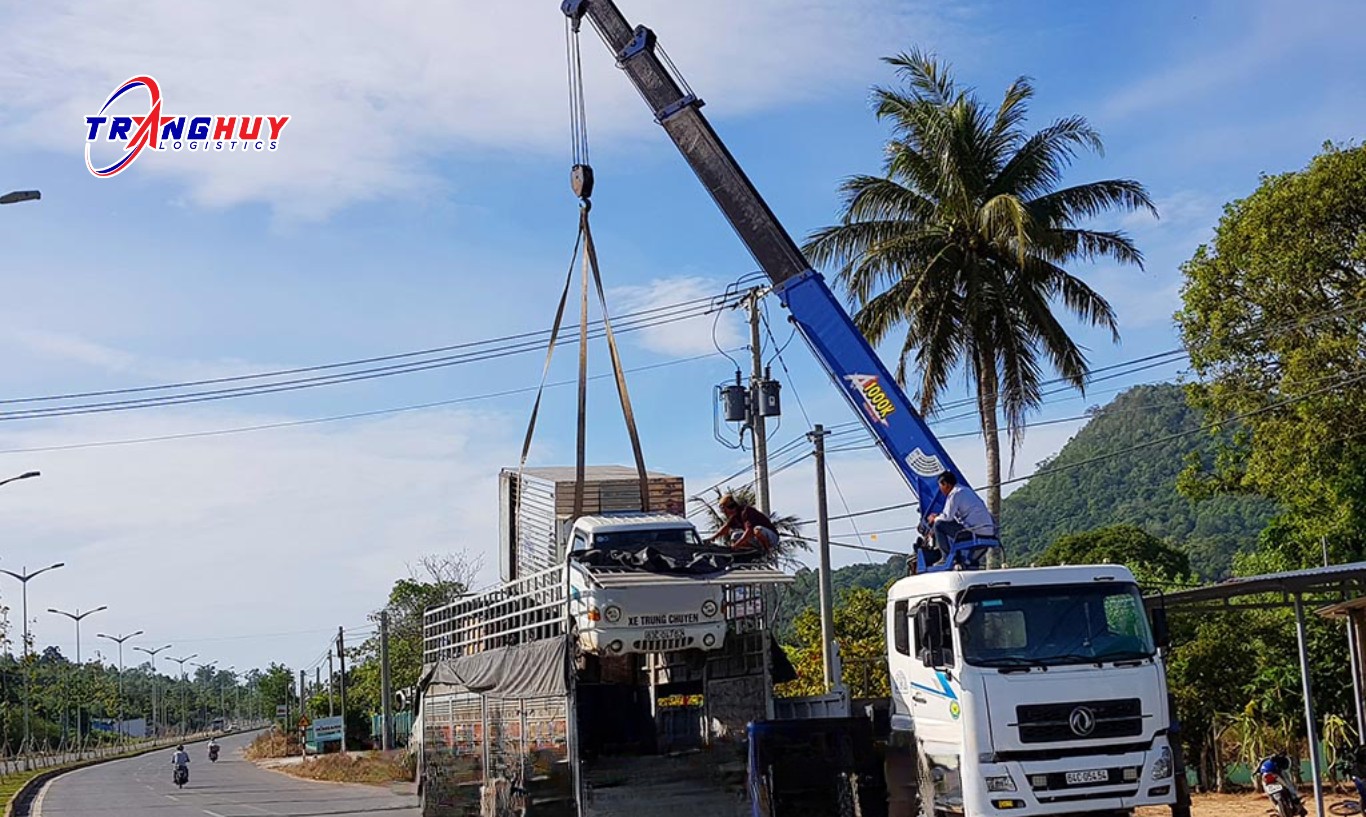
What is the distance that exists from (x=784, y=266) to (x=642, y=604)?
4.67 meters

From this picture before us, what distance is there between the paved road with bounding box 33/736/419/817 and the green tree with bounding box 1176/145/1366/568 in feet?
61.2

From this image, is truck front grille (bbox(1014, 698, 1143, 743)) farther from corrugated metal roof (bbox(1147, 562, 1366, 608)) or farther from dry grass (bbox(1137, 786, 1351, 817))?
dry grass (bbox(1137, 786, 1351, 817))

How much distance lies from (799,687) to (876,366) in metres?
16.6

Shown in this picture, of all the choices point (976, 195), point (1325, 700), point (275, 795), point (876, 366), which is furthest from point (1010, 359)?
point (275, 795)

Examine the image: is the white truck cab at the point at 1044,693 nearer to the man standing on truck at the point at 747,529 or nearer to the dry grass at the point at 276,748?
the man standing on truck at the point at 747,529

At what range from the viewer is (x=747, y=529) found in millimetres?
16328

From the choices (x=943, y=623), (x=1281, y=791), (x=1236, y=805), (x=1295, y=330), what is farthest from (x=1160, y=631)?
(x=1295, y=330)

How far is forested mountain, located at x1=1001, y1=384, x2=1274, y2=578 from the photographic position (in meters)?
115

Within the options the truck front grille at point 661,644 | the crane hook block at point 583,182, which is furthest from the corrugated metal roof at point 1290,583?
the crane hook block at point 583,182

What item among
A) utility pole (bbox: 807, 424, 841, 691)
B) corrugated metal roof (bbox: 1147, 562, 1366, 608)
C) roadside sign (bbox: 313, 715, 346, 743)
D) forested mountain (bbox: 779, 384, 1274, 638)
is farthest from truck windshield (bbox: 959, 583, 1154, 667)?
forested mountain (bbox: 779, 384, 1274, 638)

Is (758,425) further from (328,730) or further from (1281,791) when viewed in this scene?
(328,730)

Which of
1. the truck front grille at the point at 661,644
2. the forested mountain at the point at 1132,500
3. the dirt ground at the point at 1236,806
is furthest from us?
the forested mountain at the point at 1132,500

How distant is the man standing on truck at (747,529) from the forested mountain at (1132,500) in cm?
8811

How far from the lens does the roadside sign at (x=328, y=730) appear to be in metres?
65.2
